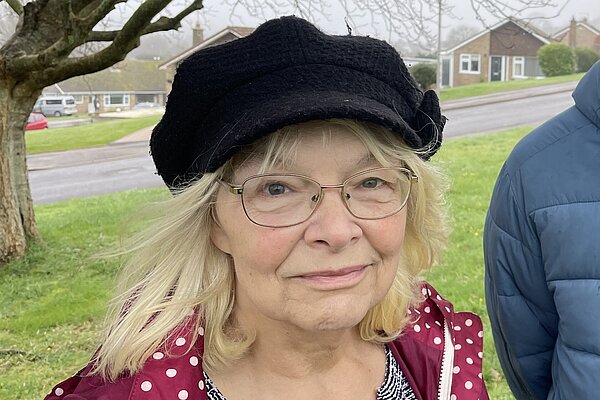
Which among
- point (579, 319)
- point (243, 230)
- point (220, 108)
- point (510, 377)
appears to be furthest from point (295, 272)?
point (510, 377)

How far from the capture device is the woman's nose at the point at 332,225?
1.33 metres

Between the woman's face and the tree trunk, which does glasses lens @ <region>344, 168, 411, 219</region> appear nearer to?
the woman's face

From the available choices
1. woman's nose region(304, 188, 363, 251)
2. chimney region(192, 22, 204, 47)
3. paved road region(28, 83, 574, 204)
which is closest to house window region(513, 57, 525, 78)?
paved road region(28, 83, 574, 204)

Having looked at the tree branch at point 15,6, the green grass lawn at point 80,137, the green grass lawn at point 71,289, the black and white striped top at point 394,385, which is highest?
the tree branch at point 15,6

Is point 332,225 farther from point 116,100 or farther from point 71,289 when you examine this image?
point 116,100

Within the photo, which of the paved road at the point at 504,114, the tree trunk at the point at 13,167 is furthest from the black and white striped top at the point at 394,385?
the paved road at the point at 504,114

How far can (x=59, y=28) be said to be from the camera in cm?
662

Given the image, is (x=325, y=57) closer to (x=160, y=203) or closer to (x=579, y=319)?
(x=160, y=203)

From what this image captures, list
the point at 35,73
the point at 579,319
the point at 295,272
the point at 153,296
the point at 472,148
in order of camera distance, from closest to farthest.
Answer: the point at 295,272 → the point at 153,296 → the point at 579,319 → the point at 35,73 → the point at 472,148

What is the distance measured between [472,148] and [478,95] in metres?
17.0

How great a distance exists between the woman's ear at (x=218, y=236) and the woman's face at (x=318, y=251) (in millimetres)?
61

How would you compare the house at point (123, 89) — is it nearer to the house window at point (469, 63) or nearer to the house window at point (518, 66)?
the house window at point (469, 63)

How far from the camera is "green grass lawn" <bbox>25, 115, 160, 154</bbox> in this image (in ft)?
78.1

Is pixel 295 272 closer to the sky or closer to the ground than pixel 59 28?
closer to the ground
